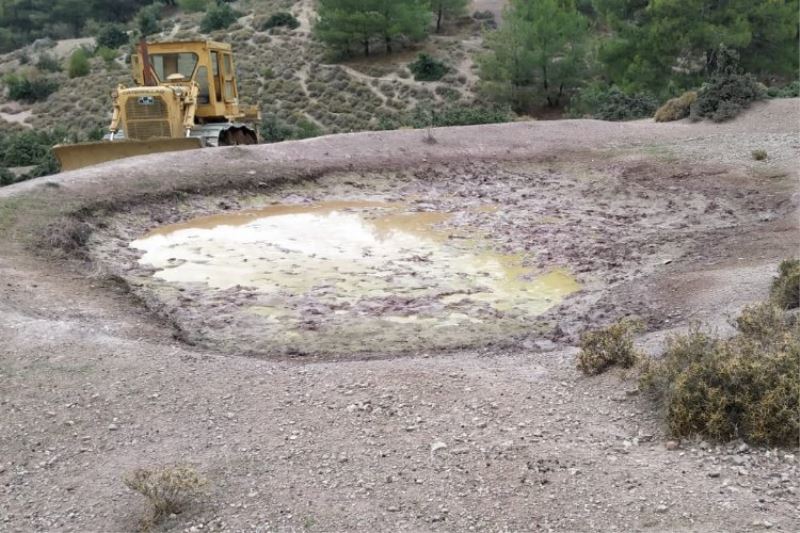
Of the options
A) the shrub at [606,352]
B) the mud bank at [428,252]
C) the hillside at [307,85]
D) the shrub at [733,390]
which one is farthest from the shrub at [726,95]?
the hillside at [307,85]

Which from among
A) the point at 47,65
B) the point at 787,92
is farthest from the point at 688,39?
the point at 47,65

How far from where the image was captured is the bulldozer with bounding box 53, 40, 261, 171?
16.2 meters

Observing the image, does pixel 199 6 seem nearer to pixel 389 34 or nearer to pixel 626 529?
pixel 389 34

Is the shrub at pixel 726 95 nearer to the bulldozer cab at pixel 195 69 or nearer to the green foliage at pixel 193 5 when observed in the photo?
the bulldozer cab at pixel 195 69

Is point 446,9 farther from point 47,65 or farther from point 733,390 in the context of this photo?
point 733,390

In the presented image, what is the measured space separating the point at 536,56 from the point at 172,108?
66.7ft

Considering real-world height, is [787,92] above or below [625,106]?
above

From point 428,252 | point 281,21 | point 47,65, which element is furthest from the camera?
point 281,21

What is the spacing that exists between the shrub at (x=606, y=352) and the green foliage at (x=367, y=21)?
3643 cm

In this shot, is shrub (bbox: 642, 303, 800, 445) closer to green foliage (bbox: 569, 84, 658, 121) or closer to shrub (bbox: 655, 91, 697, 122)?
shrub (bbox: 655, 91, 697, 122)

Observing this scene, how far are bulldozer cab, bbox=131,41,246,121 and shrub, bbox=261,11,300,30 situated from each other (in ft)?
98.4

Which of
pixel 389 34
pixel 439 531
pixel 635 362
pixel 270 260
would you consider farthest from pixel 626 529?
pixel 389 34

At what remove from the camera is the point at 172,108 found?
1709cm

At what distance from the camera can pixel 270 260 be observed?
10727mm
